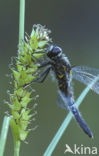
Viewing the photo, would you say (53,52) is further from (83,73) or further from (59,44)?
(59,44)

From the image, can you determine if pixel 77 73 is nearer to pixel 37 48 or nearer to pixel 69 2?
pixel 37 48

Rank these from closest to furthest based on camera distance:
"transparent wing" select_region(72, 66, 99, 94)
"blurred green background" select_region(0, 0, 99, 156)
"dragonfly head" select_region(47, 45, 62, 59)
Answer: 1. "dragonfly head" select_region(47, 45, 62, 59)
2. "transparent wing" select_region(72, 66, 99, 94)
3. "blurred green background" select_region(0, 0, 99, 156)

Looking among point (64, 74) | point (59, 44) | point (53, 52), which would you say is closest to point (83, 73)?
point (64, 74)

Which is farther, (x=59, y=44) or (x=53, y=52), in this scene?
(x=59, y=44)

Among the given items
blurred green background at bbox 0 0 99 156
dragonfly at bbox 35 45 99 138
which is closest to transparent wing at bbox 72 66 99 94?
dragonfly at bbox 35 45 99 138

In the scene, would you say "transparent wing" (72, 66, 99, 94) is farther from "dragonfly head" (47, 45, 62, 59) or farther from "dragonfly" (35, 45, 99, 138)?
"dragonfly head" (47, 45, 62, 59)

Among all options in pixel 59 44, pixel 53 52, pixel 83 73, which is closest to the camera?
pixel 53 52
